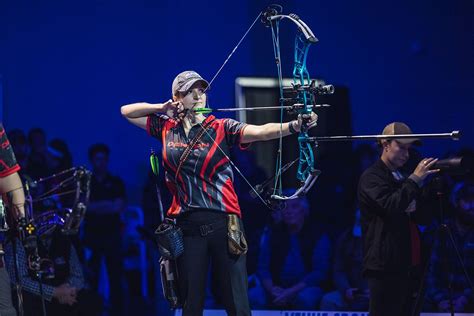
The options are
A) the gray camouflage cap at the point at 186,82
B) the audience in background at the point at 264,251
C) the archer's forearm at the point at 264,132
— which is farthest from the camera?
the audience in background at the point at 264,251

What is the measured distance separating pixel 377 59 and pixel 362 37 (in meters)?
0.22

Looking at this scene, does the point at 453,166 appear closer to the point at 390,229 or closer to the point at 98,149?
the point at 390,229

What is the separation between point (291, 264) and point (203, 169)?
8.03 feet

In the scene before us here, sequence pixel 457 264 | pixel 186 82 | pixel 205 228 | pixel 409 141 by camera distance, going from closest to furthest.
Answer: pixel 205 228 < pixel 186 82 < pixel 409 141 < pixel 457 264

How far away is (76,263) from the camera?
609cm

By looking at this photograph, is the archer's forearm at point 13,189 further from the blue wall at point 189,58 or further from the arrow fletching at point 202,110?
the blue wall at point 189,58

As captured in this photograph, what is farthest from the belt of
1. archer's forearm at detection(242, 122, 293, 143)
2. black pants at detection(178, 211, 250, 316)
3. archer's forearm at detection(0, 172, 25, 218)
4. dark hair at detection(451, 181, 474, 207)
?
dark hair at detection(451, 181, 474, 207)

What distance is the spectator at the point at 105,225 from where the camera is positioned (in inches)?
283

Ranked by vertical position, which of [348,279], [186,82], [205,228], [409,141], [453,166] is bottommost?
[348,279]

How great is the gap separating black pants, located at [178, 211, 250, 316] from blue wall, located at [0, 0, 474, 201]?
9.62 feet

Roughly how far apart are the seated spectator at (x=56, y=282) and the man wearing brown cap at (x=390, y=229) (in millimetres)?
1994

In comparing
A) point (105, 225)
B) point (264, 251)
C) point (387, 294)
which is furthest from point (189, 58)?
point (387, 294)

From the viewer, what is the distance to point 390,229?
509cm

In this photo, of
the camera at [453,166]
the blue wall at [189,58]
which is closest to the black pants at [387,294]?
the camera at [453,166]
